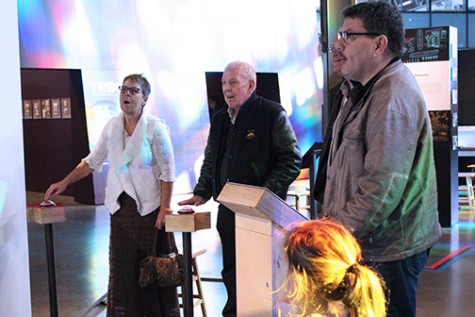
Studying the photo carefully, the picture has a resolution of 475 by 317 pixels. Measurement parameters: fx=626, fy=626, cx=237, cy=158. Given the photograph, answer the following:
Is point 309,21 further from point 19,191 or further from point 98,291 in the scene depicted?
point 19,191

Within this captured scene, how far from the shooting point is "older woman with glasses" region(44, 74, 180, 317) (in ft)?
12.3

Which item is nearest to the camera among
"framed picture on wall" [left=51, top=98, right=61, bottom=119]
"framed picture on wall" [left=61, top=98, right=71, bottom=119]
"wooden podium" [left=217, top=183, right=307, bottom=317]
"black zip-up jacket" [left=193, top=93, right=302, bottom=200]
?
"wooden podium" [left=217, top=183, right=307, bottom=317]

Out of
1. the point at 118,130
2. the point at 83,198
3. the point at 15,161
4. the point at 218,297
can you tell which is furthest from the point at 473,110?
the point at 15,161

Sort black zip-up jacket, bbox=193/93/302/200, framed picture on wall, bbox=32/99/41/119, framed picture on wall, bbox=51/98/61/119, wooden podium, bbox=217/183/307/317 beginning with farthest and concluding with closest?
framed picture on wall, bbox=32/99/41/119 < framed picture on wall, bbox=51/98/61/119 < black zip-up jacket, bbox=193/93/302/200 < wooden podium, bbox=217/183/307/317

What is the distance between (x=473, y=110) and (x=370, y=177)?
1445cm

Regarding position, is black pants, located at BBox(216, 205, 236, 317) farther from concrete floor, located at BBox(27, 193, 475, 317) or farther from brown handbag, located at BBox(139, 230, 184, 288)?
concrete floor, located at BBox(27, 193, 475, 317)

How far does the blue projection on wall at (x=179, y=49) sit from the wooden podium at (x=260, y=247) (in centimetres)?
879

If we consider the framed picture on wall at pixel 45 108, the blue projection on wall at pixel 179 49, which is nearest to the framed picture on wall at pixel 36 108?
the framed picture on wall at pixel 45 108

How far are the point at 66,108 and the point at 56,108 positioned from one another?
41cm

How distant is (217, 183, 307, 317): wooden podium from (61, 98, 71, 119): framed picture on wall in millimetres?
10420

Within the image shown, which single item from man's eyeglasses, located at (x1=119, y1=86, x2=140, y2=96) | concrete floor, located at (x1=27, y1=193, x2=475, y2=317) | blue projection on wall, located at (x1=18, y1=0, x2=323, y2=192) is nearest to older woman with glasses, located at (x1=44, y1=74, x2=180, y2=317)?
man's eyeglasses, located at (x1=119, y1=86, x2=140, y2=96)

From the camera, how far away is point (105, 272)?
20.2ft

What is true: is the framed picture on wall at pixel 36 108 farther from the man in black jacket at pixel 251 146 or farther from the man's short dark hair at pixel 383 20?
the man's short dark hair at pixel 383 20

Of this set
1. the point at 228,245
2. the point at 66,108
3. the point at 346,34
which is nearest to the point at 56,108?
the point at 66,108
